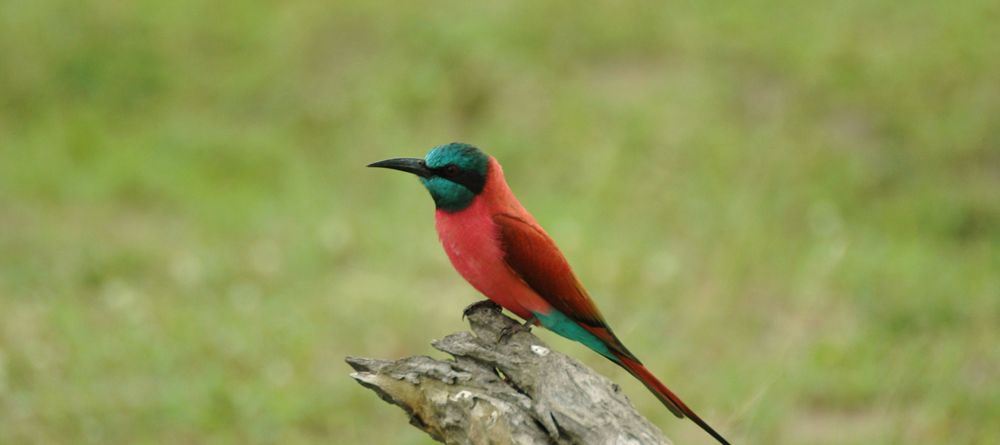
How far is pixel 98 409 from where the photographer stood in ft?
15.7

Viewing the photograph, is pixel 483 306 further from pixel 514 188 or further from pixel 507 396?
pixel 514 188

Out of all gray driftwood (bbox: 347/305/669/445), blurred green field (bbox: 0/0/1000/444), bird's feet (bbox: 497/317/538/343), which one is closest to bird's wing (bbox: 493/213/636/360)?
bird's feet (bbox: 497/317/538/343)

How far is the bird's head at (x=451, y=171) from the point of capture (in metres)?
3.05

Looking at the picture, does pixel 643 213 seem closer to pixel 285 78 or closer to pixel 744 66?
pixel 744 66

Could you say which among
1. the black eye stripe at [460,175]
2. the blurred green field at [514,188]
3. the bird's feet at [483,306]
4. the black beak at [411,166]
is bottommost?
the bird's feet at [483,306]

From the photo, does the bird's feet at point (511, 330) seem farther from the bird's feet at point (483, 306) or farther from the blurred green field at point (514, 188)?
the blurred green field at point (514, 188)

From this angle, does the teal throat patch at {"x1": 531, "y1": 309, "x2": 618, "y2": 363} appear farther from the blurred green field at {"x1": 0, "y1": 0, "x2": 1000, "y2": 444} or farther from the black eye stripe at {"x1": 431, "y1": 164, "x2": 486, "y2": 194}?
the blurred green field at {"x1": 0, "y1": 0, "x2": 1000, "y2": 444}

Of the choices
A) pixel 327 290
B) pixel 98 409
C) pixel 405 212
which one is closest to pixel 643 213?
pixel 405 212

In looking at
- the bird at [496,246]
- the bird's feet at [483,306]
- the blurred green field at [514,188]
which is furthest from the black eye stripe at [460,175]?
the blurred green field at [514,188]

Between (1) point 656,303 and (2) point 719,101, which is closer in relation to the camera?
(1) point 656,303

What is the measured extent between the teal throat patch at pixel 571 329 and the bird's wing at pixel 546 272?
0.02 meters

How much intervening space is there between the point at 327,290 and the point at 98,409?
1.44 meters

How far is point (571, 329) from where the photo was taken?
3184 mm

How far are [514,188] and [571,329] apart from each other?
12.5ft
